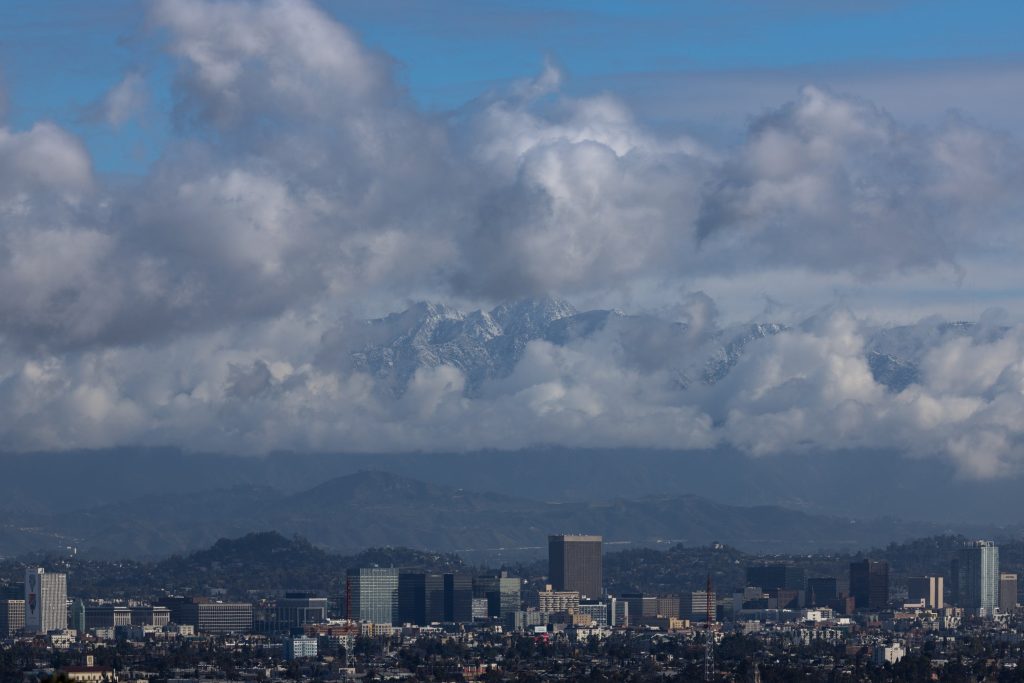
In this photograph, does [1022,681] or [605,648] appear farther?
[605,648]

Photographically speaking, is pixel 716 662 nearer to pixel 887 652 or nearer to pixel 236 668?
pixel 887 652

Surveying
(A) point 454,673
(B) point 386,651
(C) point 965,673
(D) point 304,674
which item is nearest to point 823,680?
(C) point 965,673

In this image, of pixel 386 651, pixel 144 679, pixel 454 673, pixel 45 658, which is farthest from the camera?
pixel 386 651

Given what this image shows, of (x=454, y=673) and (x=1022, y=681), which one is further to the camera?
(x=454, y=673)

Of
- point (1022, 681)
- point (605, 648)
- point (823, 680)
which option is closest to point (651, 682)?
point (823, 680)

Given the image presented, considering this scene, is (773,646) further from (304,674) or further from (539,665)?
(304,674)

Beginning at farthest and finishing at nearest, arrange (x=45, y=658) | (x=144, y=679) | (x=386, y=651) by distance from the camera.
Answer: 1. (x=386, y=651)
2. (x=45, y=658)
3. (x=144, y=679)

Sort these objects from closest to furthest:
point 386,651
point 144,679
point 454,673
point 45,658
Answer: point 144,679 → point 454,673 → point 45,658 → point 386,651

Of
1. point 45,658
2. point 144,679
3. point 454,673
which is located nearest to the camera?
point 144,679
